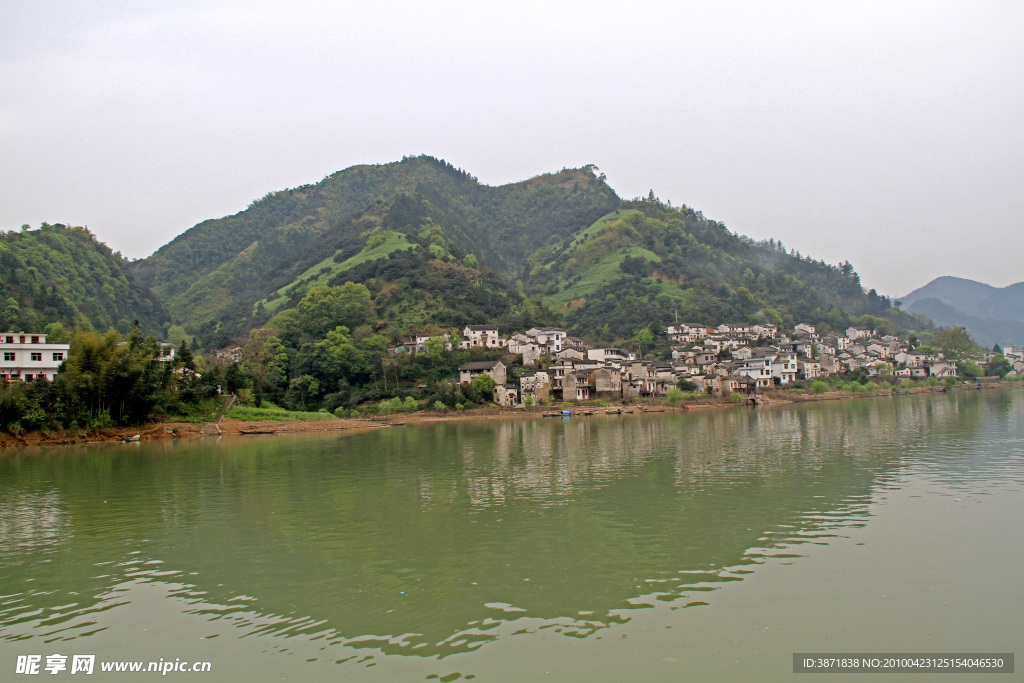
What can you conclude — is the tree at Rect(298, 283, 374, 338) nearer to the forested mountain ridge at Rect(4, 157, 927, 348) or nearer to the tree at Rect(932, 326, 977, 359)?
the forested mountain ridge at Rect(4, 157, 927, 348)

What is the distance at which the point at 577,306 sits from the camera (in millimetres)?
122562

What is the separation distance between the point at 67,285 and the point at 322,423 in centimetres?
5772

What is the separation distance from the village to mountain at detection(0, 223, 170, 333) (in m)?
40.7

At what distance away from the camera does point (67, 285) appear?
90.1m

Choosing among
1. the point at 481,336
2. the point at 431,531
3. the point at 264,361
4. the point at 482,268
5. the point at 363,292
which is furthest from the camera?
the point at 482,268

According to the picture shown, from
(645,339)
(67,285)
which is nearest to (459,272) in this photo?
(645,339)

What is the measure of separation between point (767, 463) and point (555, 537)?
46.6 feet

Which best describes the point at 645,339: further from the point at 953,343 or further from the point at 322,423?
the point at 322,423

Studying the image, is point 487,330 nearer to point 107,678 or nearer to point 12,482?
point 12,482

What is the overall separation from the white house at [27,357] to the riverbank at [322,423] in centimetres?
908

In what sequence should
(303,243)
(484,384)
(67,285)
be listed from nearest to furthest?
1. (484,384)
2. (67,285)
3. (303,243)

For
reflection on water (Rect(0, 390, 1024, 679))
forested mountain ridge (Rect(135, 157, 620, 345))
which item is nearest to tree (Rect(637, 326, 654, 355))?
forested mountain ridge (Rect(135, 157, 620, 345))

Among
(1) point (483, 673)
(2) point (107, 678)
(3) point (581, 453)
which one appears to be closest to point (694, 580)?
(1) point (483, 673)

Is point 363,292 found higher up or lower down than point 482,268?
lower down
